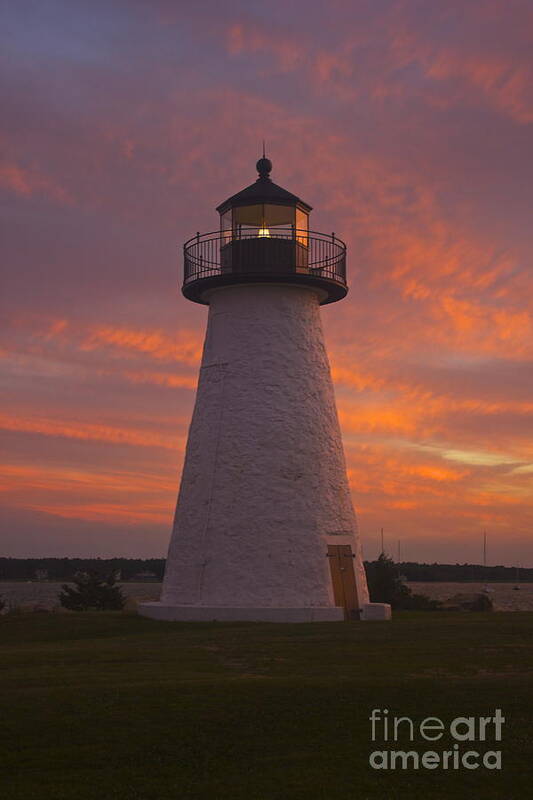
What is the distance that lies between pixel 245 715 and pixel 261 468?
14.3m

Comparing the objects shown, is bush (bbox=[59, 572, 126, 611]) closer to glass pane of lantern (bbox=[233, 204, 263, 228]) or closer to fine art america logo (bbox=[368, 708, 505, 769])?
glass pane of lantern (bbox=[233, 204, 263, 228])

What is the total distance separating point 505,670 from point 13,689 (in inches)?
306

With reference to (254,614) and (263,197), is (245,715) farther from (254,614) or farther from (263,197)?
(263,197)

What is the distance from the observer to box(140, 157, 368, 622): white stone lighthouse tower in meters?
27.1

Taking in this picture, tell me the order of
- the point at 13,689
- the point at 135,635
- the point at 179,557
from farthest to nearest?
the point at 179,557, the point at 135,635, the point at 13,689

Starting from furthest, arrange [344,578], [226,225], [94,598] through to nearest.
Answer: [94,598] < [226,225] < [344,578]

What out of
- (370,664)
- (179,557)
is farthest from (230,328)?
(370,664)

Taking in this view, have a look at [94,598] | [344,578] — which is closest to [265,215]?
[344,578]

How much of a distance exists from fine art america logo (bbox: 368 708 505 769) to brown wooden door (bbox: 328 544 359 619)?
45.7 ft

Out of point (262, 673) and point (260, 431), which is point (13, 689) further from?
point (260, 431)

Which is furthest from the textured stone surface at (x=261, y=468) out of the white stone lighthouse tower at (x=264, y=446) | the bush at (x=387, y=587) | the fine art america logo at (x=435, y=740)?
the fine art america logo at (x=435, y=740)

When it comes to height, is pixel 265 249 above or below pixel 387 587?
above

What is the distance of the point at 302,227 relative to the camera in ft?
96.6

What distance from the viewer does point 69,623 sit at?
86.3 ft
